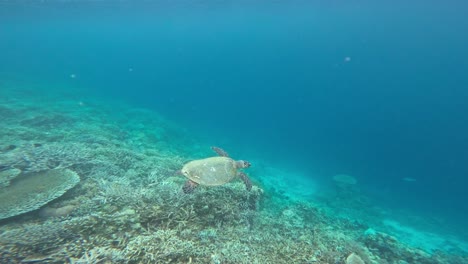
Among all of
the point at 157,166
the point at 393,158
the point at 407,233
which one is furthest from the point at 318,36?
the point at 157,166

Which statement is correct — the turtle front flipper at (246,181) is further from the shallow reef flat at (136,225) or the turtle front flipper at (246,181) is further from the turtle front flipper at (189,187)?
the turtle front flipper at (189,187)

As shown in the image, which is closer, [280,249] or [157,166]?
[280,249]

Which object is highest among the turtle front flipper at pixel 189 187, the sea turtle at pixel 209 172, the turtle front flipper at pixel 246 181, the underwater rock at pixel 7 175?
the turtle front flipper at pixel 246 181

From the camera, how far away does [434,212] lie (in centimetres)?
2084

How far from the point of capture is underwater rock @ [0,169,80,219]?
12.7 feet

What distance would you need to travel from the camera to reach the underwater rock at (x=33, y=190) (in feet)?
12.7

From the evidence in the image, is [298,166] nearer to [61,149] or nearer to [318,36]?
[61,149]

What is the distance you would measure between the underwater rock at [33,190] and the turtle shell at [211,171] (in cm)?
251

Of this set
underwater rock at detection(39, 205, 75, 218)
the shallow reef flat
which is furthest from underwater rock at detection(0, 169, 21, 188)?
underwater rock at detection(39, 205, 75, 218)

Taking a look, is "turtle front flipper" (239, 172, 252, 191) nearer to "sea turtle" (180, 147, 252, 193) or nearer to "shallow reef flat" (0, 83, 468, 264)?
"sea turtle" (180, 147, 252, 193)

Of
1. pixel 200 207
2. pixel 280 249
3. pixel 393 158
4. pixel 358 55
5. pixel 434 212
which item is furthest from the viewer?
pixel 358 55

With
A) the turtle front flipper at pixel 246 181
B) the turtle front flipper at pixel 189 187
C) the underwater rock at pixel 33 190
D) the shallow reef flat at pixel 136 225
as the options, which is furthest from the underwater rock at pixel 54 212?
the turtle front flipper at pixel 246 181

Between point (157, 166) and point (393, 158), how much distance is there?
5617 centimetres

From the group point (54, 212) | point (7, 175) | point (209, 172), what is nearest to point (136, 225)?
point (209, 172)
